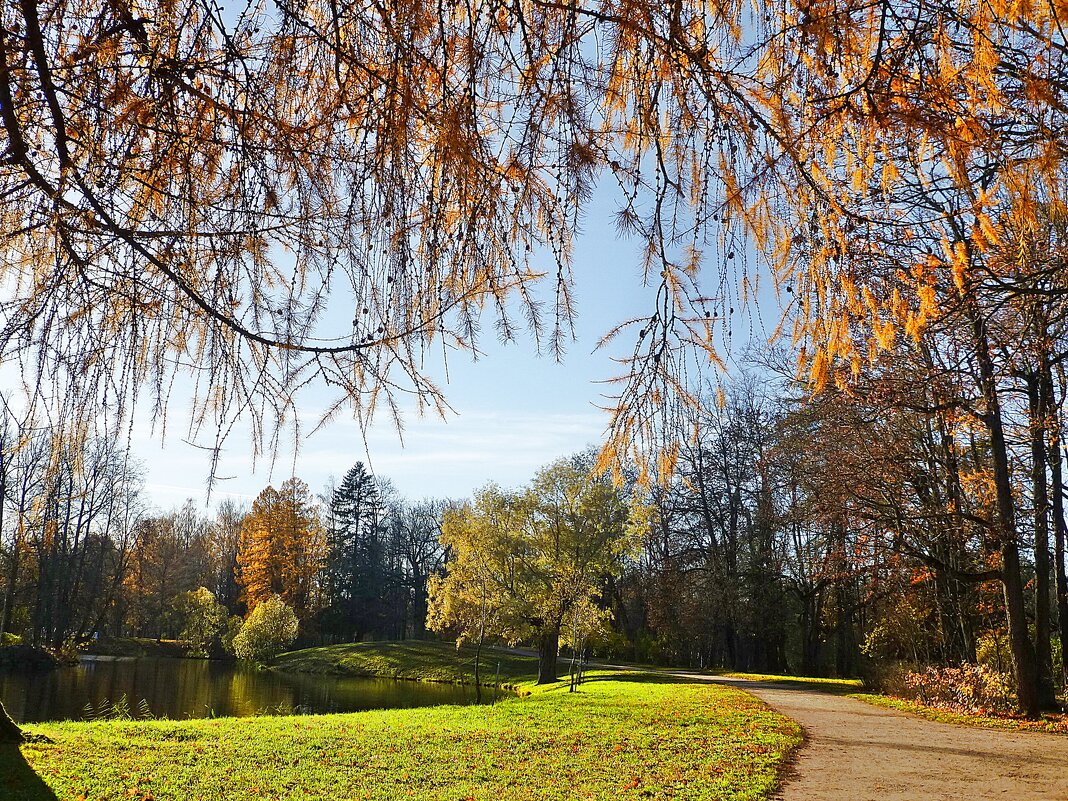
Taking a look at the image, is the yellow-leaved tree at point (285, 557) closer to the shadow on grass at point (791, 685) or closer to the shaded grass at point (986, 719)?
the shadow on grass at point (791, 685)

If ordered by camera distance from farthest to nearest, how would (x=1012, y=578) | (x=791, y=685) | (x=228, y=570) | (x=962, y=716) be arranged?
1. (x=228, y=570)
2. (x=791, y=685)
3. (x=1012, y=578)
4. (x=962, y=716)

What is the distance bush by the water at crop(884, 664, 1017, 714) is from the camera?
12000 millimetres

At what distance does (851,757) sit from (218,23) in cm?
914

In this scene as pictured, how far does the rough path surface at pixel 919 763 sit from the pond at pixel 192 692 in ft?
36.9

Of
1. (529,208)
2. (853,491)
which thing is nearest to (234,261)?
(529,208)

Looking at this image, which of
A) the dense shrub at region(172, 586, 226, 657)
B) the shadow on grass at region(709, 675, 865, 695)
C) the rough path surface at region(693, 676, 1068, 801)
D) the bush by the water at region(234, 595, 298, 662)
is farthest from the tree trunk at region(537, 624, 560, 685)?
the dense shrub at region(172, 586, 226, 657)

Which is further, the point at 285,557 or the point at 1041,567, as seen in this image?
the point at 285,557

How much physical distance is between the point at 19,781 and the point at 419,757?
393 cm

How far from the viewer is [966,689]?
12.5m

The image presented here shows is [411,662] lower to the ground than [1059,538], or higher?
lower

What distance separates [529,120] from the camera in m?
2.19

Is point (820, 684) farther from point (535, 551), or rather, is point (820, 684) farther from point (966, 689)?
point (535, 551)

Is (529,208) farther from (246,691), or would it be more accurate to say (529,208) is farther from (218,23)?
(246,691)

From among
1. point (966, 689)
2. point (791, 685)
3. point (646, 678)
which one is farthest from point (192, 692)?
point (966, 689)
